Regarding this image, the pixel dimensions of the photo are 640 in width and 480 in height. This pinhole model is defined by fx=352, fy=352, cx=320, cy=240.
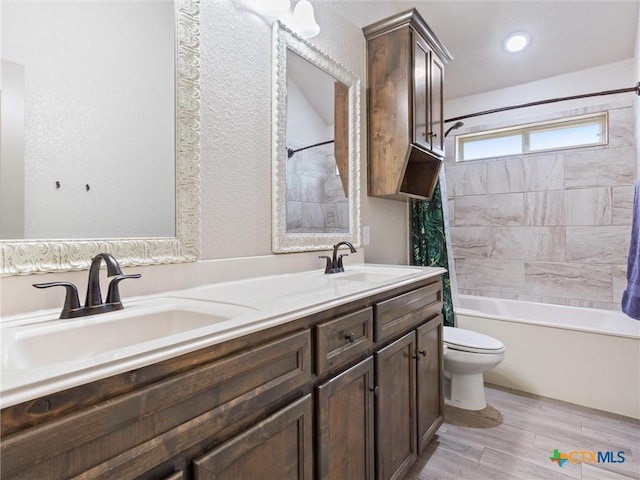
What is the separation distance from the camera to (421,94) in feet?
6.99

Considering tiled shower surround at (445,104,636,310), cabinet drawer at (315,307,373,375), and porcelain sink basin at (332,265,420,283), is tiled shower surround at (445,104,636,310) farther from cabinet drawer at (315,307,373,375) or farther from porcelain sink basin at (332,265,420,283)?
cabinet drawer at (315,307,373,375)

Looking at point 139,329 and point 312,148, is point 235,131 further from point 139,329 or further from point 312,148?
point 139,329

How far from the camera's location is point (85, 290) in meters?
0.95

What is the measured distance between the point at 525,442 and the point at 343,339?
4.88 ft

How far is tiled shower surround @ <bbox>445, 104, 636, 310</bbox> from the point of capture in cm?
272

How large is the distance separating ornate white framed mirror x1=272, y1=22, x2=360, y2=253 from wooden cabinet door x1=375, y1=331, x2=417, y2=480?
2.10 ft

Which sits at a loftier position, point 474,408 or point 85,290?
A: point 85,290

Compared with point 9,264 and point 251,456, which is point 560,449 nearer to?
point 251,456

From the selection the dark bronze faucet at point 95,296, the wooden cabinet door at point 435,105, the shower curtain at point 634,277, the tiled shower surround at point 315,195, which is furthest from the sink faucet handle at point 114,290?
the shower curtain at point 634,277

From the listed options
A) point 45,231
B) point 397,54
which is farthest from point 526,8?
point 45,231

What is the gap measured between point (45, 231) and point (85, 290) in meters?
0.18

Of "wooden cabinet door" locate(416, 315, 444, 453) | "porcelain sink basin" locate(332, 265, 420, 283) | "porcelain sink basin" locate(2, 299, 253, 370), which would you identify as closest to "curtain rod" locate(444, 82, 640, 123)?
"porcelain sink basin" locate(332, 265, 420, 283)

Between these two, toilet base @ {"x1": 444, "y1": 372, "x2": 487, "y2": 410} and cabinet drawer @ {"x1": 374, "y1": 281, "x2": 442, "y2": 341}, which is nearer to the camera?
cabinet drawer @ {"x1": 374, "y1": 281, "x2": 442, "y2": 341}

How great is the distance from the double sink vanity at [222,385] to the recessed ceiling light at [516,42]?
7.81ft
